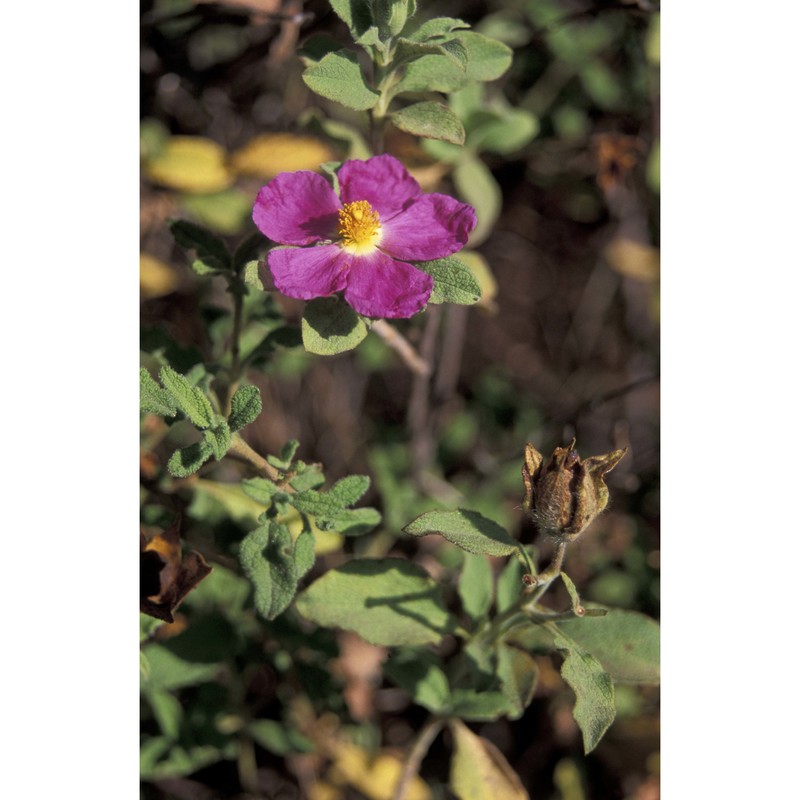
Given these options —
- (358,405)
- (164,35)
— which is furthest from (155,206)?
(358,405)

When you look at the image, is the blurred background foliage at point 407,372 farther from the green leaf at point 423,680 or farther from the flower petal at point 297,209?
the flower petal at point 297,209

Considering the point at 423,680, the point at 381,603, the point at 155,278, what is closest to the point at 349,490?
the point at 381,603

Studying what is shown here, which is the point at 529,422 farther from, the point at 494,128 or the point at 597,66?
the point at 597,66

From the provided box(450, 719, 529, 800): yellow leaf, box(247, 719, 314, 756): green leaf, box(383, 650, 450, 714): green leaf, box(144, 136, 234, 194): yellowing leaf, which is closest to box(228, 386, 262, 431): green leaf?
box(383, 650, 450, 714): green leaf

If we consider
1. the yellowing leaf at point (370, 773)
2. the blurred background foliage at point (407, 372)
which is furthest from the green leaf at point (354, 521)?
the yellowing leaf at point (370, 773)

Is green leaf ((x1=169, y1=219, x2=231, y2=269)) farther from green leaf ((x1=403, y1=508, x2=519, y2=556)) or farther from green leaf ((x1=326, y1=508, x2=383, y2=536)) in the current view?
green leaf ((x1=403, y1=508, x2=519, y2=556))
